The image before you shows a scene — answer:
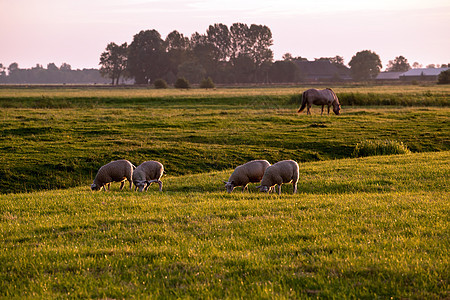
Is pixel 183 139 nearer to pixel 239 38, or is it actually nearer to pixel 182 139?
pixel 182 139

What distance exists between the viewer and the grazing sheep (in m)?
16.5

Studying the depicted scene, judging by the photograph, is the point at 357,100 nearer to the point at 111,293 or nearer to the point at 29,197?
the point at 29,197

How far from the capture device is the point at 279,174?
49.6 feet

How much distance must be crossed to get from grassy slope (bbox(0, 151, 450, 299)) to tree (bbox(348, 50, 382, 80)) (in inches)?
6461

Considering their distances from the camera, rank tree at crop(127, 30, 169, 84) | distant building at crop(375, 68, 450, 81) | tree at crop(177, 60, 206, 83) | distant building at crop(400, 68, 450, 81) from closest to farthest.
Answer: tree at crop(177, 60, 206, 83), tree at crop(127, 30, 169, 84), distant building at crop(400, 68, 450, 81), distant building at crop(375, 68, 450, 81)

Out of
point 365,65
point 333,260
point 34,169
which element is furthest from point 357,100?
point 365,65

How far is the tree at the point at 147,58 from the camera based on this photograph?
477 ft

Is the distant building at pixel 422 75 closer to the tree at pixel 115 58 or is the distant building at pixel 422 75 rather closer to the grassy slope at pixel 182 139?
the tree at pixel 115 58

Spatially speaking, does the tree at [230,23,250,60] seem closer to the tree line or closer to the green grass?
the tree line

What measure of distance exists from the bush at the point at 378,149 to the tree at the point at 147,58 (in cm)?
12409

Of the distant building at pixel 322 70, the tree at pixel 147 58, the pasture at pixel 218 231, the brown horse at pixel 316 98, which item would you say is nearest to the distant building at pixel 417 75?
the distant building at pixel 322 70

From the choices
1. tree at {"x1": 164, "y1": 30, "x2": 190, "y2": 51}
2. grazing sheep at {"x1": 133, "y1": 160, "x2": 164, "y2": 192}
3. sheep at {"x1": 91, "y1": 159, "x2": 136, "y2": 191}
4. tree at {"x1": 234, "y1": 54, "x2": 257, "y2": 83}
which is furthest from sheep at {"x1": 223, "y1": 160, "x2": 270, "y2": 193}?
tree at {"x1": 164, "y1": 30, "x2": 190, "y2": 51}

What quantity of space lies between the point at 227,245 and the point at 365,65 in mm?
172835

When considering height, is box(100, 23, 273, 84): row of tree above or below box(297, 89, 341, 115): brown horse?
above
